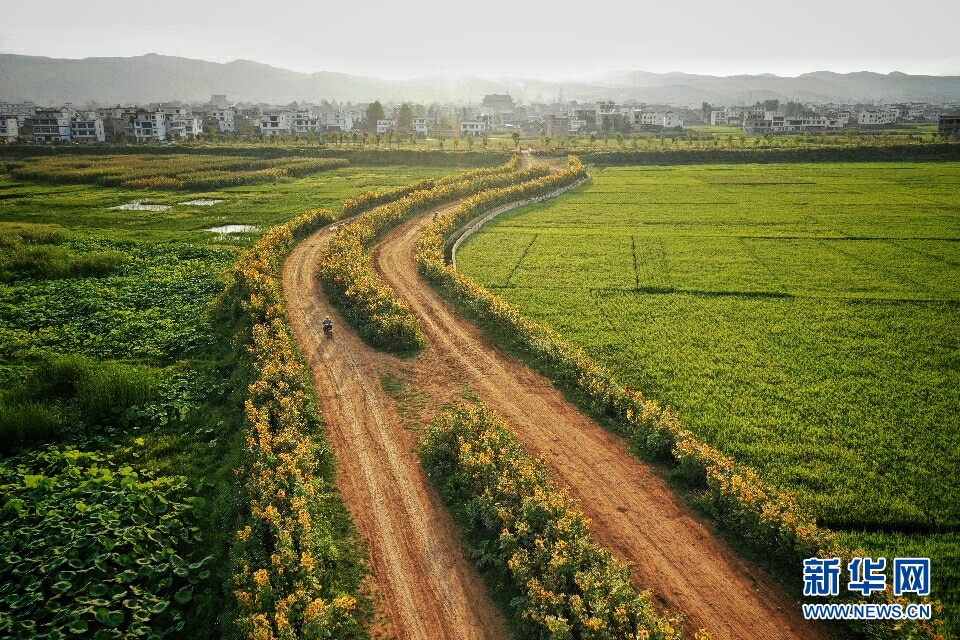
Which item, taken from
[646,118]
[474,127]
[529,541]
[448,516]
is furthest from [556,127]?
[529,541]

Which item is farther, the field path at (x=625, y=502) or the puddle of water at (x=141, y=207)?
the puddle of water at (x=141, y=207)

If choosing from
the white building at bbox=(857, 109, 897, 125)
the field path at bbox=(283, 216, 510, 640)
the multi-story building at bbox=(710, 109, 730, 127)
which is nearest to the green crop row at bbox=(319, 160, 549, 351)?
the field path at bbox=(283, 216, 510, 640)

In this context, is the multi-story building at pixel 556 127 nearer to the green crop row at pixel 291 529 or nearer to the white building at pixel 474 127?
the white building at pixel 474 127

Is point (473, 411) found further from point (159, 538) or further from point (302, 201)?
point (302, 201)

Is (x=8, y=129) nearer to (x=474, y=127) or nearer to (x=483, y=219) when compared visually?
(x=474, y=127)

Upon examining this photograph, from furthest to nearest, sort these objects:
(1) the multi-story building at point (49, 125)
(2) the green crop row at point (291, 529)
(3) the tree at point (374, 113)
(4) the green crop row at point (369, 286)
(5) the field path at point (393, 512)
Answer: (3) the tree at point (374, 113), (1) the multi-story building at point (49, 125), (4) the green crop row at point (369, 286), (5) the field path at point (393, 512), (2) the green crop row at point (291, 529)

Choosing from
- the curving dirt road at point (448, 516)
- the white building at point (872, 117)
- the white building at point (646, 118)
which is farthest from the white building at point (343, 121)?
the curving dirt road at point (448, 516)

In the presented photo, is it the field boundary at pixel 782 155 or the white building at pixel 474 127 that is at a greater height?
the white building at pixel 474 127
